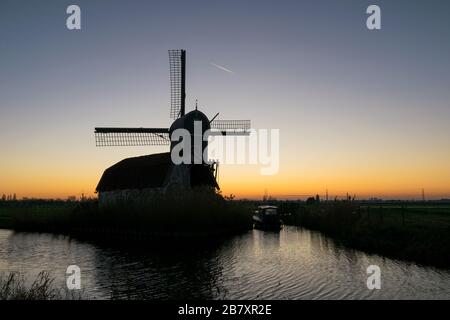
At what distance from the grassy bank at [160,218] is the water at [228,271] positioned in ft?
13.3

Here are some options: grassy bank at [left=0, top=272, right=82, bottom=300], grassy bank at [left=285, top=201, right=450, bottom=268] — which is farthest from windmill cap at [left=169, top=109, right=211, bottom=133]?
grassy bank at [left=0, top=272, right=82, bottom=300]

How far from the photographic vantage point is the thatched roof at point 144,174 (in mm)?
42250

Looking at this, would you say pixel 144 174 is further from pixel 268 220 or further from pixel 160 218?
pixel 268 220

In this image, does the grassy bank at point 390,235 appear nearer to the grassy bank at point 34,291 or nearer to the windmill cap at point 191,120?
the windmill cap at point 191,120

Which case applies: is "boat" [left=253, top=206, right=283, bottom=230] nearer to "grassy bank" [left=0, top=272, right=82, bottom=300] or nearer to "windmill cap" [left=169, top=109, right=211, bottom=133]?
"windmill cap" [left=169, top=109, right=211, bottom=133]

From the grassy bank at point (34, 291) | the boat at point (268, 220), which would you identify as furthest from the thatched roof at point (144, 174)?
the grassy bank at point (34, 291)

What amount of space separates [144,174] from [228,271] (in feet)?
95.3

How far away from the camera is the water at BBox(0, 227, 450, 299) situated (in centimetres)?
1441

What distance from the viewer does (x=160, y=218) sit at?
32.7 meters

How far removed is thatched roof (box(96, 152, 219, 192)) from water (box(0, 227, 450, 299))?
14486 millimetres

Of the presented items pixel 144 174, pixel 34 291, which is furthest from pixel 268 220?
pixel 34 291

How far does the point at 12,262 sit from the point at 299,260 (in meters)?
16.7
